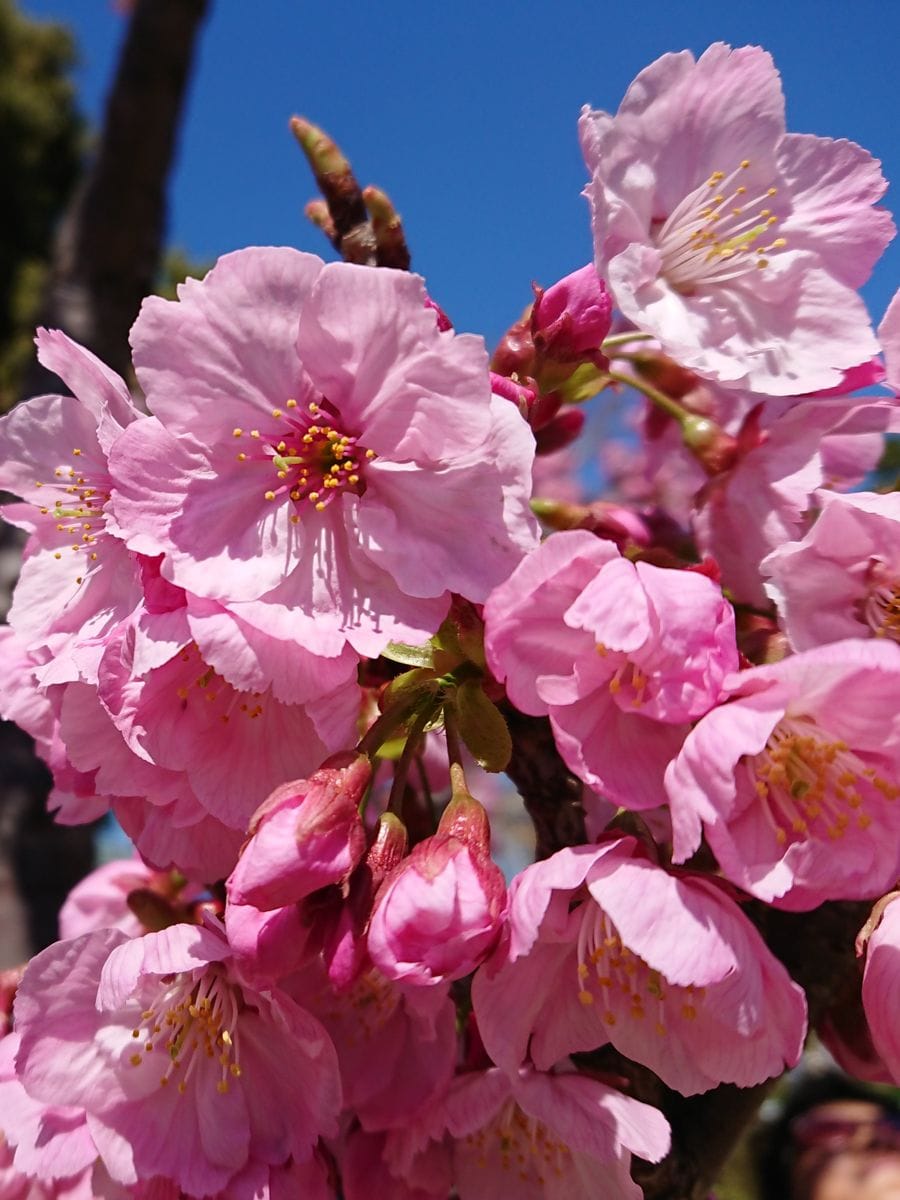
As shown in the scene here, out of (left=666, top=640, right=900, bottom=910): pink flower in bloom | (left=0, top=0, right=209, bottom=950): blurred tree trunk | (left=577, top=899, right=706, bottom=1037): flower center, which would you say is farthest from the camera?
(left=0, top=0, right=209, bottom=950): blurred tree trunk

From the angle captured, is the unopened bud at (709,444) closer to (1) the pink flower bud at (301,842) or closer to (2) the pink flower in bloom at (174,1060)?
(1) the pink flower bud at (301,842)

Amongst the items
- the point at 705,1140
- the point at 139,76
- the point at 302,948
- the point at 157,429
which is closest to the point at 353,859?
the point at 302,948

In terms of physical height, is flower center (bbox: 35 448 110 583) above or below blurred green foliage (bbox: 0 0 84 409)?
below

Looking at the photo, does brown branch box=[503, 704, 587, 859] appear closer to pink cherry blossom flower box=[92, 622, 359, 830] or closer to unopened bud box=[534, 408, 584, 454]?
pink cherry blossom flower box=[92, 622, 359, 830]

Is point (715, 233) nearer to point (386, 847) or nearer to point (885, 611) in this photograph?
point (885, 611)

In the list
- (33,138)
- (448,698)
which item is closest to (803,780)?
(448,698)

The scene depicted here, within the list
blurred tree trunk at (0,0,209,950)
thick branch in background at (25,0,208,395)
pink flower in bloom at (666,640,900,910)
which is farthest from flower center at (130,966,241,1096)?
thick branch in background at (25,0,208,395)

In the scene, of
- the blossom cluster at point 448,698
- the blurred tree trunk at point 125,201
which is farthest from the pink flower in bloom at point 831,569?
the blurred tree trunk at point 125,201
